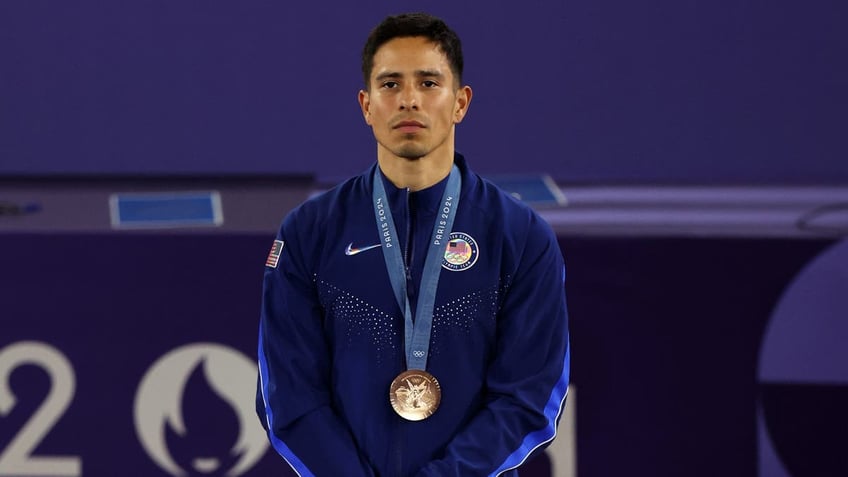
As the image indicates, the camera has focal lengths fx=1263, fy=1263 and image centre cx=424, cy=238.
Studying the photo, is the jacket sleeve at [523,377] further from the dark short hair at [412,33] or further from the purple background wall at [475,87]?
the purple background wall at [475,87]

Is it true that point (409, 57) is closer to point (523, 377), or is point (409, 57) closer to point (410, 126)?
point (410, 126)

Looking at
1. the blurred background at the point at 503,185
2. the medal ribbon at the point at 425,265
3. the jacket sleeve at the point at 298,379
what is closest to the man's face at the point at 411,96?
the medal ribbon at the point at 425,265

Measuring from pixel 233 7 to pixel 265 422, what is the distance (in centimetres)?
334

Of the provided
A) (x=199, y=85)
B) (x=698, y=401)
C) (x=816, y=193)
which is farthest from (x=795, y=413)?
(x=199, y=85)

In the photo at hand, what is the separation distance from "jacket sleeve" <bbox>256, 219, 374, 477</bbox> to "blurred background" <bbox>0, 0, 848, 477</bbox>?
1680 mm

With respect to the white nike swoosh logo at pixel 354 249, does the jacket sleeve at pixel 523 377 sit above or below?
below

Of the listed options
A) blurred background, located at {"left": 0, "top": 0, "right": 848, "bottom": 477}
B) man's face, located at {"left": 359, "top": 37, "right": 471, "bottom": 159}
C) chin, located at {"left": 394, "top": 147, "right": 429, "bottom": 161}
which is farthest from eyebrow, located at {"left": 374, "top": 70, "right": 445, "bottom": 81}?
blurred background, located at {"left": 0, "top": 0, "right": 848, "bottom": 477}

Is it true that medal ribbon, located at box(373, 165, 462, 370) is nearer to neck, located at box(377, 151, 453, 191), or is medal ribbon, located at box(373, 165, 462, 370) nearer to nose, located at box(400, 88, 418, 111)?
neck, located at box(377, 151, 453, 191)

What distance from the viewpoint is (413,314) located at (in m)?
2.46

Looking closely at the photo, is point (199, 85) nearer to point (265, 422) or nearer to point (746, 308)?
point (746, 308)

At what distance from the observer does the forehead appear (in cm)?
243

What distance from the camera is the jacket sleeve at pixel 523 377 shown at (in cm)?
240

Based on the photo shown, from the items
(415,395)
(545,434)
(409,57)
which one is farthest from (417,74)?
(545,434)

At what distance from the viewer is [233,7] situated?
5.53m
